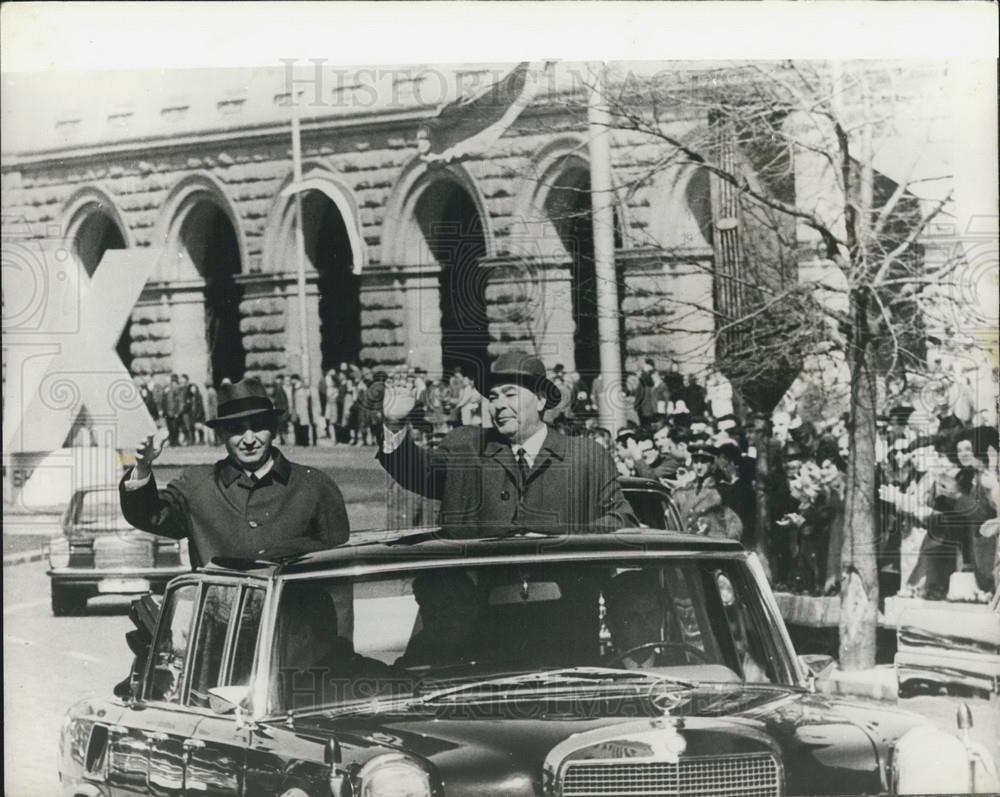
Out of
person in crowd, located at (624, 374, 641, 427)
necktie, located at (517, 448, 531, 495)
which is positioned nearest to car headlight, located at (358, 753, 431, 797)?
necktie, located at (517, 448, 531, 495)

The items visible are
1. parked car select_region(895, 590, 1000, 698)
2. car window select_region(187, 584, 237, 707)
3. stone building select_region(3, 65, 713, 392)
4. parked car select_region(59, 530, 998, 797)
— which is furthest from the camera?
parked car select_region(895, 590, 1000, 698)

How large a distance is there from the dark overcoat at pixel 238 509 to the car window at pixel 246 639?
0.60 m

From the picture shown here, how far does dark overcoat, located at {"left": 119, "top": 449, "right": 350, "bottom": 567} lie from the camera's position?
5.66 m

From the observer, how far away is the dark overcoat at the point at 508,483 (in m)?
5.68

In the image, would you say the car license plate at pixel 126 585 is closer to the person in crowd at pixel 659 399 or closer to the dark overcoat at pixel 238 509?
the dark overcoat at pixel 238 509

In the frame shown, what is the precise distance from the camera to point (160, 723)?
514 cm

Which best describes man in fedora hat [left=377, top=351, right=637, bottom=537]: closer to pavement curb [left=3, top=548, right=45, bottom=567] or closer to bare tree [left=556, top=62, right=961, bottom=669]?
bare tree [left=556, top=62, right=961, bottom=669]

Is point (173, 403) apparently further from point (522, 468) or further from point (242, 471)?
point (522, 468)

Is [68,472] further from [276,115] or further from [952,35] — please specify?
[952,35]

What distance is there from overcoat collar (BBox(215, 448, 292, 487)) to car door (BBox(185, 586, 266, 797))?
0.82 meters

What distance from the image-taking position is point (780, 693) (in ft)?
17.0

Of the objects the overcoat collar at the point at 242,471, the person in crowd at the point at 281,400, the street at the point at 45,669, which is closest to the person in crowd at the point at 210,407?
the overcoat collar at the point at 242,471

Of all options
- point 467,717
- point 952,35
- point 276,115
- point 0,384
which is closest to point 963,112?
point 952,35

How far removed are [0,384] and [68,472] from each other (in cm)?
44
